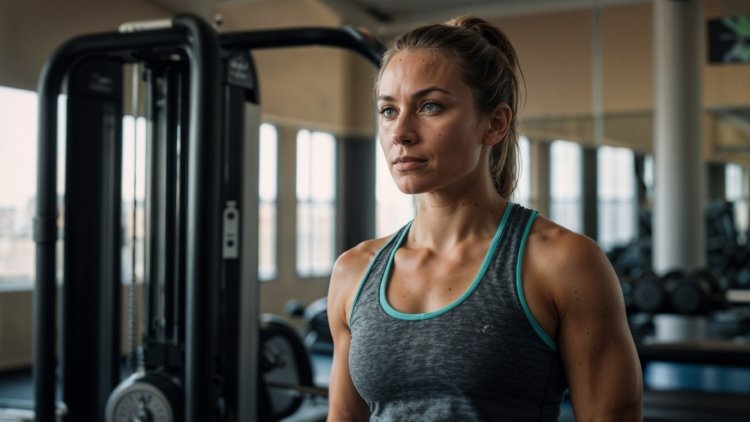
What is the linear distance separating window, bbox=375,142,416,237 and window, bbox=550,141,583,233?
1.57m

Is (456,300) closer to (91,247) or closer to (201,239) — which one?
(201,239)

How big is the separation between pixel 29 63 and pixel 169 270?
1.96 m

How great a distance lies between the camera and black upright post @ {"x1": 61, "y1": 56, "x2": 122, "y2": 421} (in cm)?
290

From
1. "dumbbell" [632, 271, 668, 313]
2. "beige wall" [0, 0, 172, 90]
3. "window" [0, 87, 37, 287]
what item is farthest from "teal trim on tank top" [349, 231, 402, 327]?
"dumbbell" [632, 271, 668, 313]

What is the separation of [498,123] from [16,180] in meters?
4.42

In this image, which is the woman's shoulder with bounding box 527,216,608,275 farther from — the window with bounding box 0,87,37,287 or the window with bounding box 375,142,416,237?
the window with bounding box 375,142,416,237

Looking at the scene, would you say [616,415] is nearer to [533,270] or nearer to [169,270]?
[533,270]

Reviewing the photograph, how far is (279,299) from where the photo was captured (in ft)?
26.5

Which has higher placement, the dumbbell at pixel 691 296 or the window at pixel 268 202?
the window at pixel 268 202

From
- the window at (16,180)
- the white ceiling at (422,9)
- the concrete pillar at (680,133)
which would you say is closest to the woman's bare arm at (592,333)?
the window at (16,180)

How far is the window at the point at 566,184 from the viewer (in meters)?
7.82

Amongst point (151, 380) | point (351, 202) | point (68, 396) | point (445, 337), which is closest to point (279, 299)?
point (351, 202)

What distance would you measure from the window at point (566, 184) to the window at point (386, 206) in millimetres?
1571

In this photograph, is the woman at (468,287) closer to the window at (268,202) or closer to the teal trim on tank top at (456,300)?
the teal trim on tank top at (456,300)
